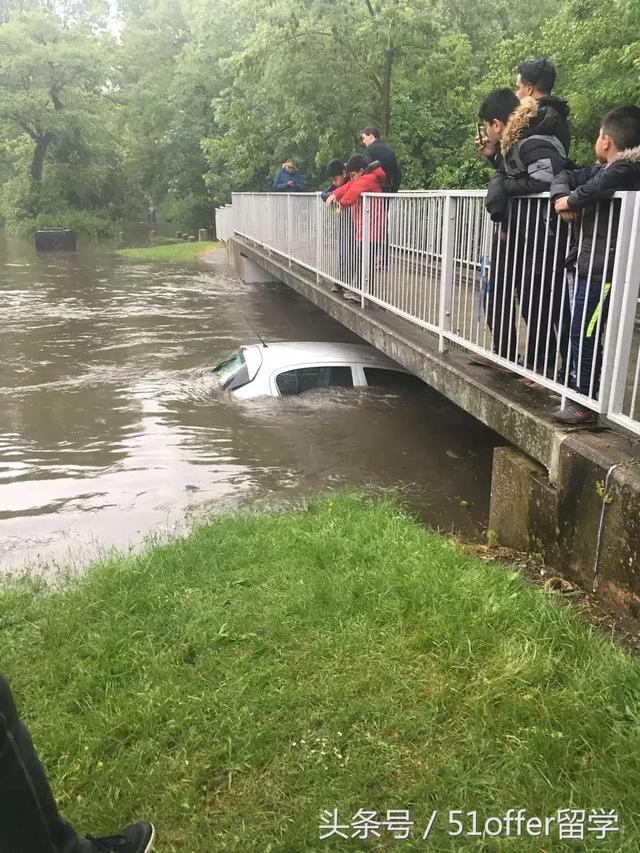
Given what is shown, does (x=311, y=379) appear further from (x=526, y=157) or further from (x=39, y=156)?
(x=39, y=156)

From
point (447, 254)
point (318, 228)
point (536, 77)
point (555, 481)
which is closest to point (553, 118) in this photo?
point (536, 77)

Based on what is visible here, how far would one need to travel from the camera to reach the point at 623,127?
13.4 ft

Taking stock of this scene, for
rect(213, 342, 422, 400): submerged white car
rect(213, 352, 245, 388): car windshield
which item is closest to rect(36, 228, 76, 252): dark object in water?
rect(213, 352, 245, 388): car windshield

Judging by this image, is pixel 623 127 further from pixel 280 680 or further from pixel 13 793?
pixel 13 793

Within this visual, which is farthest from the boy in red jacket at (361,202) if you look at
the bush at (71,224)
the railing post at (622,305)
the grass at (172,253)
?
the bush at (71,224)

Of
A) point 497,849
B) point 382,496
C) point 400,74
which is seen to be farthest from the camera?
point 400,74

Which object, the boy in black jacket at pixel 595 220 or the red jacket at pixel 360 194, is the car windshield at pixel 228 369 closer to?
the red jacket at pixel 360 194

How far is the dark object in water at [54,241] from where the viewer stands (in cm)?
3422

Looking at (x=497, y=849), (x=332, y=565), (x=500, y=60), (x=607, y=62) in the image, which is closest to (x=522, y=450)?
(x=332, y=565)

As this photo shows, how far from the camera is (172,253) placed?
106 ft

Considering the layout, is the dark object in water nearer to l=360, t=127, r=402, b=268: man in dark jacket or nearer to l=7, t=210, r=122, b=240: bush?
l=7, t=210, r=122, b=240: bush

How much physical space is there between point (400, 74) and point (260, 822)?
19.1 meters

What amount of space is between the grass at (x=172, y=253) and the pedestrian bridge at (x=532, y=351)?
24.1 m

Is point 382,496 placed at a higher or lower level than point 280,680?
lower
